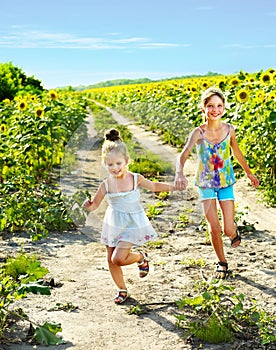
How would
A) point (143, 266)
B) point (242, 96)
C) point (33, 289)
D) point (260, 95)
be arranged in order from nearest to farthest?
1. point (33, 289)
2. point (143, 266)
3. point (260, 95)
4. point (242, 96)

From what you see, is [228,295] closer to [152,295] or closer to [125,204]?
[152,295]

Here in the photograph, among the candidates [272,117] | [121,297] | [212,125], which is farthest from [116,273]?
[272,117]

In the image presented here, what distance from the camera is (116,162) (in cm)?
398

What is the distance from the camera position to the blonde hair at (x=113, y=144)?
400cm

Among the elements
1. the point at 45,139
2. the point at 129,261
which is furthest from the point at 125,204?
the point at 45,139

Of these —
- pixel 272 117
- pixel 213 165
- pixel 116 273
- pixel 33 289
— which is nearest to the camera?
pixel 33 289

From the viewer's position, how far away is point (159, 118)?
218 inches

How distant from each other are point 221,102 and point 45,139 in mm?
4394

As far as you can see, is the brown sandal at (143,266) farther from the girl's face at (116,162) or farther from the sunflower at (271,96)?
the sunflower at (271,96)

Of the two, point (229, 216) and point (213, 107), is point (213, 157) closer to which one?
point (213, 107)

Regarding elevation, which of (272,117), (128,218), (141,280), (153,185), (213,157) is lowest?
(141,280)

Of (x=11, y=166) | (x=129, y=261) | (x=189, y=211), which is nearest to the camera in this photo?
(x=129, y=261)

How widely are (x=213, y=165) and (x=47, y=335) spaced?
1.74 m

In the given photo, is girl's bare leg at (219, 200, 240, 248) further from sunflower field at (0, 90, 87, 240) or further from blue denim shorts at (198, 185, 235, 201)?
sunflower field at (0, 90, 87, 240)
